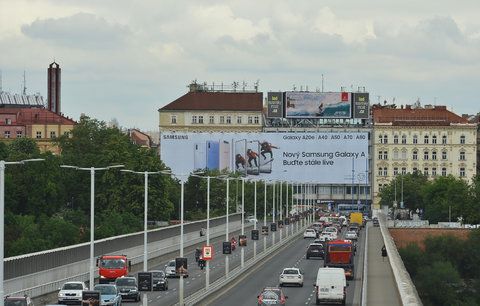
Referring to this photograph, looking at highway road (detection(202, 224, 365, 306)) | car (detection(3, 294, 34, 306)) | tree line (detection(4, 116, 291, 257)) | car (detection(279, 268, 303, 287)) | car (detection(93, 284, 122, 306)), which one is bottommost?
highway road (detection(202, 224, 365, 306))

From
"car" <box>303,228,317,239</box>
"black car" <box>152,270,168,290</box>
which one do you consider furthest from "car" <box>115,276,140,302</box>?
"car" <box>303,228,317,239</box>

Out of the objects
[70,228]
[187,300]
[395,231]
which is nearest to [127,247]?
[70,228]

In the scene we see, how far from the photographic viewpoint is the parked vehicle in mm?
87188

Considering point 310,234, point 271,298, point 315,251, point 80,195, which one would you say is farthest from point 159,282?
point 310,234

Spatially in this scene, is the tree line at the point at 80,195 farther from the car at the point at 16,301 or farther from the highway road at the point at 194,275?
the car at the point at 16,301

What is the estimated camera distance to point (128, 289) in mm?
73625

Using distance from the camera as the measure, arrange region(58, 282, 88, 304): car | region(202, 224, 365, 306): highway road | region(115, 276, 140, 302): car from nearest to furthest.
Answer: region(58, 282, 88, 304): car → region(115, 276, 140, 302): car → region(202, 224, 365, 306): highway road

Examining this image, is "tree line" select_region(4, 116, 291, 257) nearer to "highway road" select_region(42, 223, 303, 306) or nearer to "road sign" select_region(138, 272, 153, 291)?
"highway road" select_region(42, 223, 303, 306)

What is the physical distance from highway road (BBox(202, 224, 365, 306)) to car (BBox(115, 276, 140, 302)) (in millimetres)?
3730

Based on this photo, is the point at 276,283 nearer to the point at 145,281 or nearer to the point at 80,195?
the point at 145,281

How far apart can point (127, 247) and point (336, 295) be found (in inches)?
1326

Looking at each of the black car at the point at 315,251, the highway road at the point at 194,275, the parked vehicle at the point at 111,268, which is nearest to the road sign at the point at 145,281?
the highway road at the point at 194,275

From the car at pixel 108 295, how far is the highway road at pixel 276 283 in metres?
7.51

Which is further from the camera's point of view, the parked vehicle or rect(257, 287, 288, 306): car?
the parked vehicle
